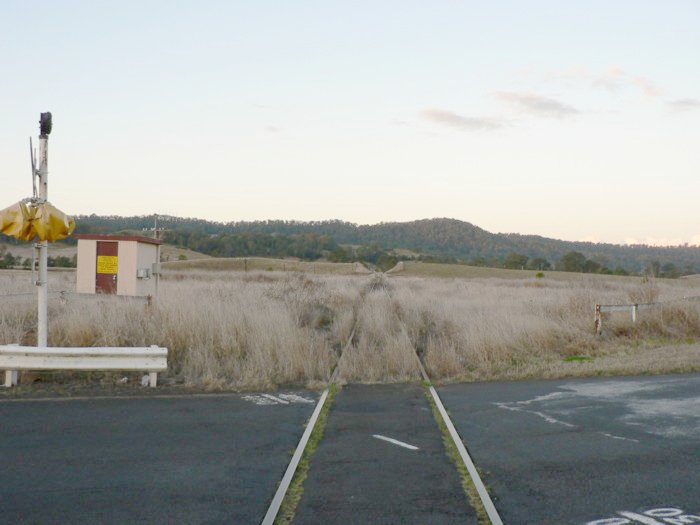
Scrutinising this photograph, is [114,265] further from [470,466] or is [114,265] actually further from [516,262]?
[516,262]

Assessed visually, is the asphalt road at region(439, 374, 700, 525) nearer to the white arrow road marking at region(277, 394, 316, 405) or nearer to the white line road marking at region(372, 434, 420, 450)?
the white line road marking at region(372, 434, 420, 450)

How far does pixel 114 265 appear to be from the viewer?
22016mm

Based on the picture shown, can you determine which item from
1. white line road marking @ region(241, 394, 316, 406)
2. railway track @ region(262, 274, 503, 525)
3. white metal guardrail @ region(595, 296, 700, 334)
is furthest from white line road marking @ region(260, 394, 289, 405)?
white metal guardrail @ region(595, 296, 700, 334)

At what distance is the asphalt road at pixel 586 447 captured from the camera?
5.97 meters

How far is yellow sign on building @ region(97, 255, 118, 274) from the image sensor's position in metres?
22.0

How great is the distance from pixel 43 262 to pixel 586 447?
8375 millimetres

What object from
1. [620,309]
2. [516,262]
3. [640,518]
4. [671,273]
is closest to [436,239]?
[516,262]

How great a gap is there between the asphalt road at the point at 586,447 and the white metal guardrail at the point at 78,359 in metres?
4.48

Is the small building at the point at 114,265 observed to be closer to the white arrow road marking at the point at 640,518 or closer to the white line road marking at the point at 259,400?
the white line road marking at the point at 259,400

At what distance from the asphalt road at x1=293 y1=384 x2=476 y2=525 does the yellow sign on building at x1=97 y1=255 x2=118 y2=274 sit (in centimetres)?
1338

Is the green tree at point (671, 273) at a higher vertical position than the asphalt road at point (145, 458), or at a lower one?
higher

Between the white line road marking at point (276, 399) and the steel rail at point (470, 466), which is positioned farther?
the white line road marking at point (276, 399)

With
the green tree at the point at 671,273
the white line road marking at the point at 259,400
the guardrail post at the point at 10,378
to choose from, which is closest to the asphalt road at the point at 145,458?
the white line road marking at the point at 259,400

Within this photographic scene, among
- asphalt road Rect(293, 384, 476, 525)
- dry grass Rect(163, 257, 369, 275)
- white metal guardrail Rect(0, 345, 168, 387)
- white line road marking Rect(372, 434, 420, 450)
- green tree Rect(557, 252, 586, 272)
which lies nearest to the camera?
asphalt road Rect(293, 384, 476, 525)
